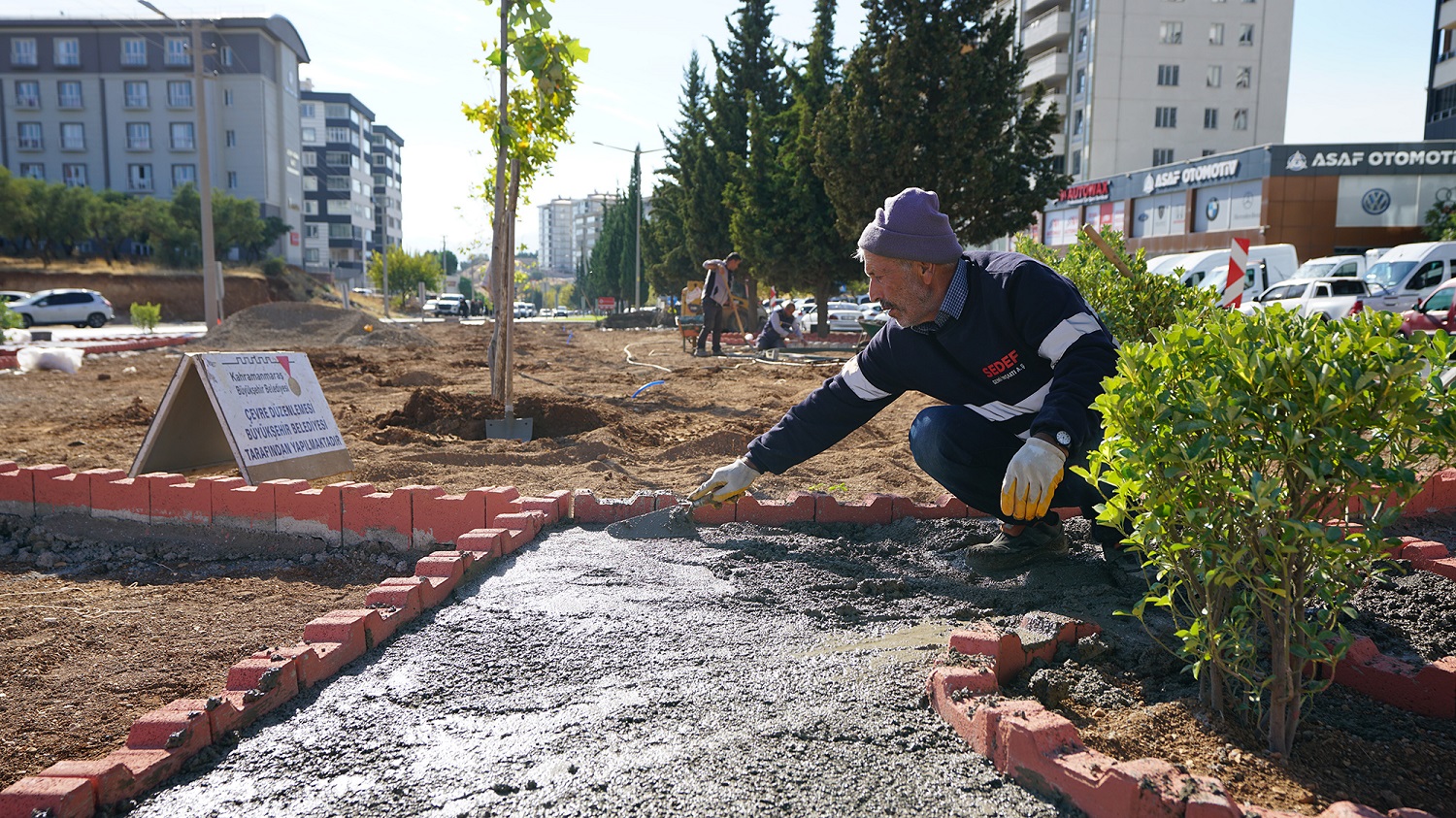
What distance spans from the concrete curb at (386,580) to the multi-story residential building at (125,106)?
6066cm

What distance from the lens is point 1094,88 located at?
4531 centimetres

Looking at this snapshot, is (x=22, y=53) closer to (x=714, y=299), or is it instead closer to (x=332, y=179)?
(x=332, y=179)

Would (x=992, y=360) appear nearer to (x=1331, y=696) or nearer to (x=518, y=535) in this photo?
(x=1331, y=696)

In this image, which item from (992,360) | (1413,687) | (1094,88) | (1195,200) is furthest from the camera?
(1094,88)

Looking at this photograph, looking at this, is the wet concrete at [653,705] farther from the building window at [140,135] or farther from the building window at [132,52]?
the building window at [132,52]

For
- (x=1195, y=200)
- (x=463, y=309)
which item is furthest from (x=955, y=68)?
(x=463, y=309)

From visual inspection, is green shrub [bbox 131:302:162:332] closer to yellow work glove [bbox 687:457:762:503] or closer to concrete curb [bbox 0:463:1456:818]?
concrete curb [bbox 0:463:1456:818]

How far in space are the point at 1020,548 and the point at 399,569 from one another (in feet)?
8.42

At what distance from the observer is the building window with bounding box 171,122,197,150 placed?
193 ft

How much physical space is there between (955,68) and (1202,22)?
33395mm

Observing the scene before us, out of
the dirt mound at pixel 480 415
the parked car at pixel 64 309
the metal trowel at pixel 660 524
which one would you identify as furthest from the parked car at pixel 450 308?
the metal trowel at pixel 660 524

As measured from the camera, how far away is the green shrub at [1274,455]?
1837 mm

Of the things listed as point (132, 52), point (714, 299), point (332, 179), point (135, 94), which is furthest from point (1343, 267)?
point (332, 179)

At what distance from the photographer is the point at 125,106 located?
58750 millimetres
